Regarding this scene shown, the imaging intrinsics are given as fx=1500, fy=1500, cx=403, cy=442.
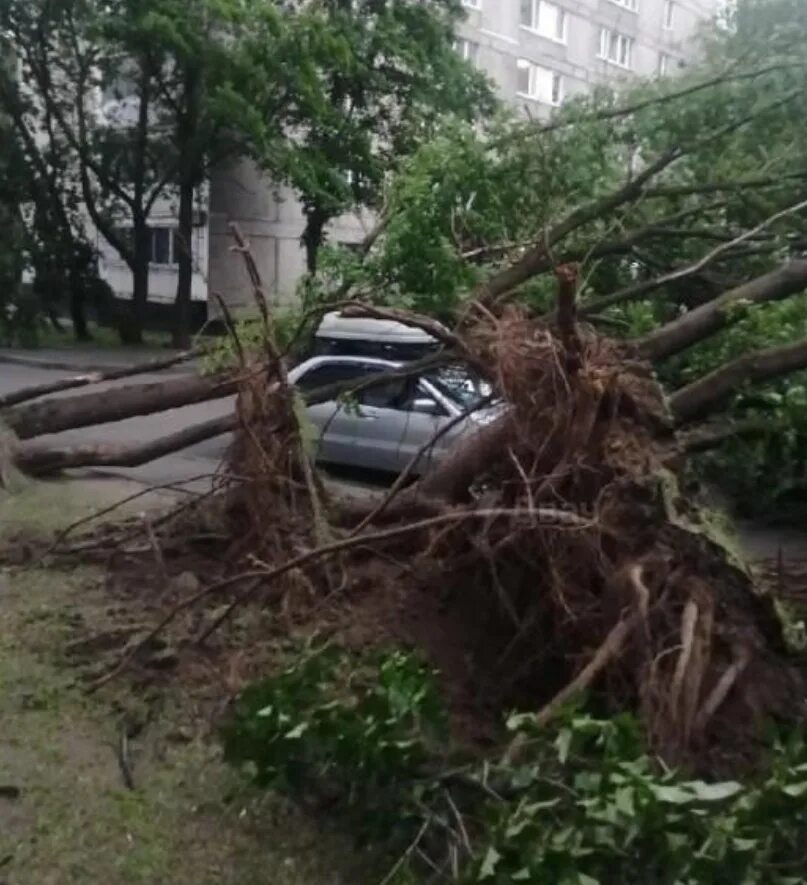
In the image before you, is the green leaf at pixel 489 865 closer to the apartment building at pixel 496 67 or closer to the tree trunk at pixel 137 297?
the apartment building at pixel 496 67

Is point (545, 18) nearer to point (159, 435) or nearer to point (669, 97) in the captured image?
point (159, 435)

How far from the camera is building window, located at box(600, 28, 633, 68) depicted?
31062 mm

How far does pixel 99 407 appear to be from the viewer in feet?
29.1

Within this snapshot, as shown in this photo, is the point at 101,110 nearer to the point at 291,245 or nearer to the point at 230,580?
the point at 291,245

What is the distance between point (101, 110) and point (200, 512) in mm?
21542

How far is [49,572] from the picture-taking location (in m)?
6.69

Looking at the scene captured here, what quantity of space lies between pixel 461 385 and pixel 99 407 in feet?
10.4

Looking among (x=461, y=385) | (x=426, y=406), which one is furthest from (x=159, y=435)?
(x=461, y=385)

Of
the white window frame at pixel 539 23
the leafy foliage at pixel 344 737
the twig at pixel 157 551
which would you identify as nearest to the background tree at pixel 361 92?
the white window frame at pixel 539 23

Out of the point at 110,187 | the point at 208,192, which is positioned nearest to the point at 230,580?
the point at 110,187

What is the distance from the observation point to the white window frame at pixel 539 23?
33.2 m

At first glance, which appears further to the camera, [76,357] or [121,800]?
[76,357]

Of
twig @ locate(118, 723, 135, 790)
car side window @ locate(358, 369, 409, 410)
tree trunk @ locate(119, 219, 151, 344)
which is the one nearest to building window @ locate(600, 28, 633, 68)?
tree trunk @ locate(119, 219, 151, 344)

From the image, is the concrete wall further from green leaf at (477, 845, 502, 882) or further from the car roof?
green leaf at (477, 845, 502, 882)
